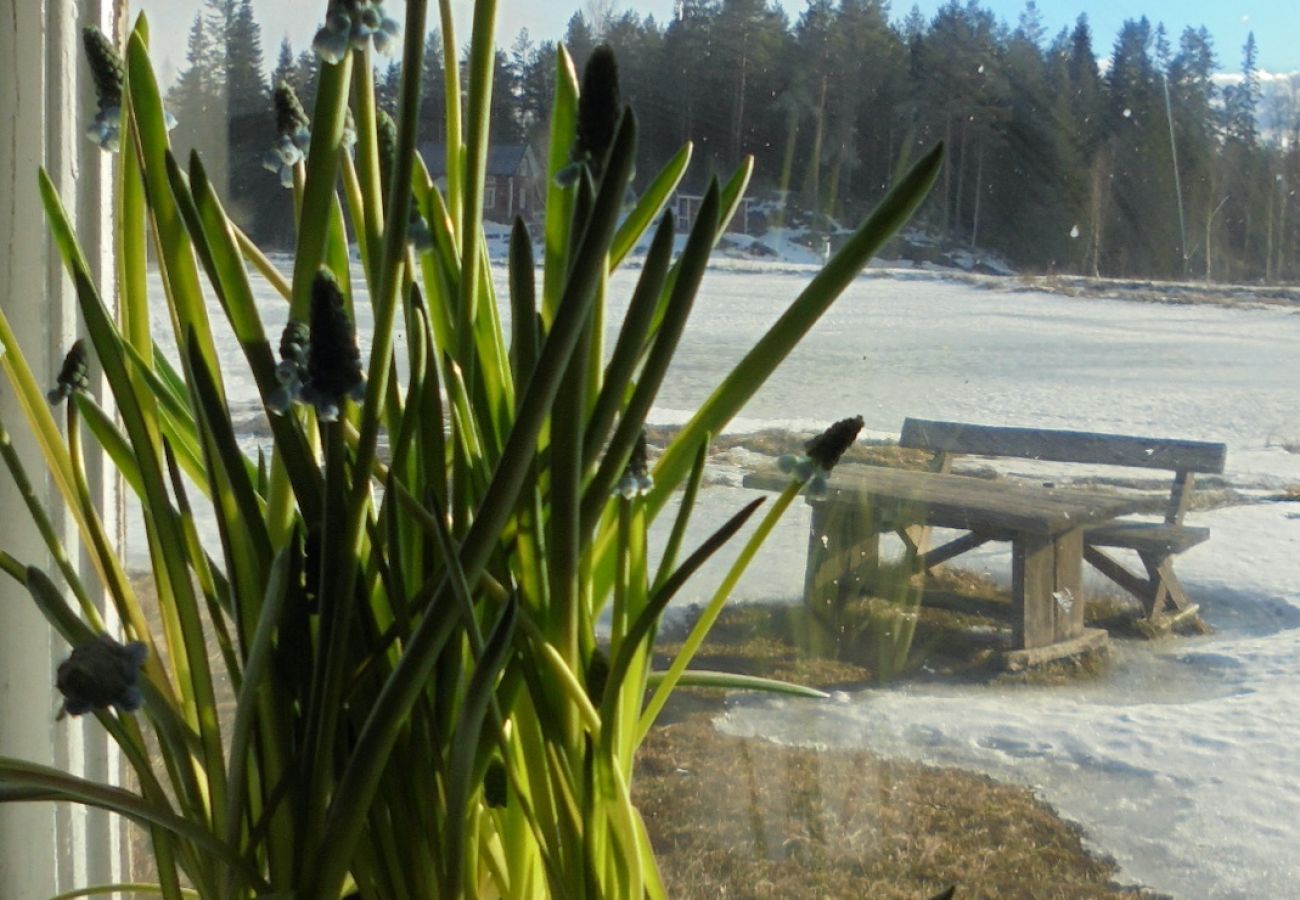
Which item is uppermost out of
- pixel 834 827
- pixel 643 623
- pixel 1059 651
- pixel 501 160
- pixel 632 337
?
pixel 501 160

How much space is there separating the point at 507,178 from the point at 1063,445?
0.41 m

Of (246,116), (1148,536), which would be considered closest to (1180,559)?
(1148,536)

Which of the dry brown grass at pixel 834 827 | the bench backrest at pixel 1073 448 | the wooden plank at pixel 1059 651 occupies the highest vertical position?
the bench backrest at pixel 1073 448

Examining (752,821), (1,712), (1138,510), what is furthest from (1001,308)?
(1,712)

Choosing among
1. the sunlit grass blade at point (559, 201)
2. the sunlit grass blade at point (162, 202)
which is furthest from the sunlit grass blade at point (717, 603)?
the sunlit grass blade at point (162, 202)

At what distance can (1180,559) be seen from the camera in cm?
77

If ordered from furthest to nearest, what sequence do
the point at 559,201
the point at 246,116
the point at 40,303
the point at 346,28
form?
the point at 246,116, the point at 40,303, the point at 559,201, the point at 346,28

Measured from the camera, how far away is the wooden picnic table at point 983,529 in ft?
2.59

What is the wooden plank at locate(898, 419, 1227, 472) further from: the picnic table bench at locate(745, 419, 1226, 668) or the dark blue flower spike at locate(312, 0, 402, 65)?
the dark blue flower spike at locate(312, 0, 402, 65)

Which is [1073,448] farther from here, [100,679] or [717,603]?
[100,679]

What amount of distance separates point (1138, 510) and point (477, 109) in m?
0.53

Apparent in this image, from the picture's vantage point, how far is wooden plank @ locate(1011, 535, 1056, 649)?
0.79 metres

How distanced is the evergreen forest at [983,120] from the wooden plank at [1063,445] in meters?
0.11

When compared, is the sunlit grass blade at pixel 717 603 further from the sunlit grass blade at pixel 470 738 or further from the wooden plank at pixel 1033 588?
the wooden plank at pixel 1033 588
